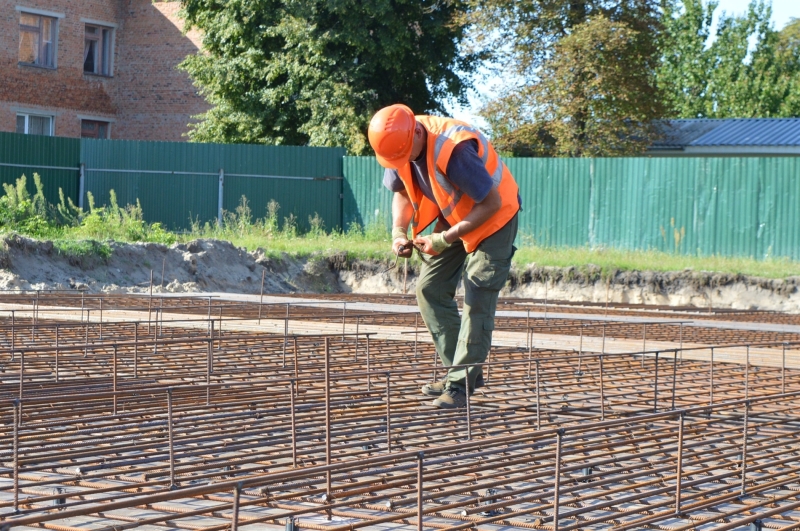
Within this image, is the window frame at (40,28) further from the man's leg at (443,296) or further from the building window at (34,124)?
the man's leg at (443,296)

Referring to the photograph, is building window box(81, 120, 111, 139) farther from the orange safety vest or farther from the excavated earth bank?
the orange safety vest

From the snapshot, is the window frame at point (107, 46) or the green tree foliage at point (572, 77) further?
the window frame at point (107, 46)

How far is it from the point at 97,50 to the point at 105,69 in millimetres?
550

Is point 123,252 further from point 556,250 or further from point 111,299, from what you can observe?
point 556,250

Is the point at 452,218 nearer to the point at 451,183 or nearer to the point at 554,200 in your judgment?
the point at 451,183

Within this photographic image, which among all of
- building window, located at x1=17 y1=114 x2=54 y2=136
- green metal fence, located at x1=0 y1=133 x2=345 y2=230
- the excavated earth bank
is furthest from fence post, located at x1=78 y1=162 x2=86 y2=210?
building window, located at x1=17 y1=114 x2=54 y2=136

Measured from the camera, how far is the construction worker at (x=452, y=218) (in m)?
5.03

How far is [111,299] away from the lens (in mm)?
11773

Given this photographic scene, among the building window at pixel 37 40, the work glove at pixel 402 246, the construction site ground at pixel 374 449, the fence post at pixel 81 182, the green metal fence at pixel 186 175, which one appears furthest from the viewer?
the building window at pixel 37 40

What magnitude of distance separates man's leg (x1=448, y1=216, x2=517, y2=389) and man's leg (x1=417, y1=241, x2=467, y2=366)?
161mm

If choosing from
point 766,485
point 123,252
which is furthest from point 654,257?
point 766,485

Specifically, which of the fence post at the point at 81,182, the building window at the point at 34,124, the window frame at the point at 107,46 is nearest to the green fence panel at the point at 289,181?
the fence post at the point at 81,182

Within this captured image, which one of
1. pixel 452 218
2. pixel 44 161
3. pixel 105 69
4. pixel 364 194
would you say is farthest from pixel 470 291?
pixel 105 69

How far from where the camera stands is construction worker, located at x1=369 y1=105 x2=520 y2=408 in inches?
198
